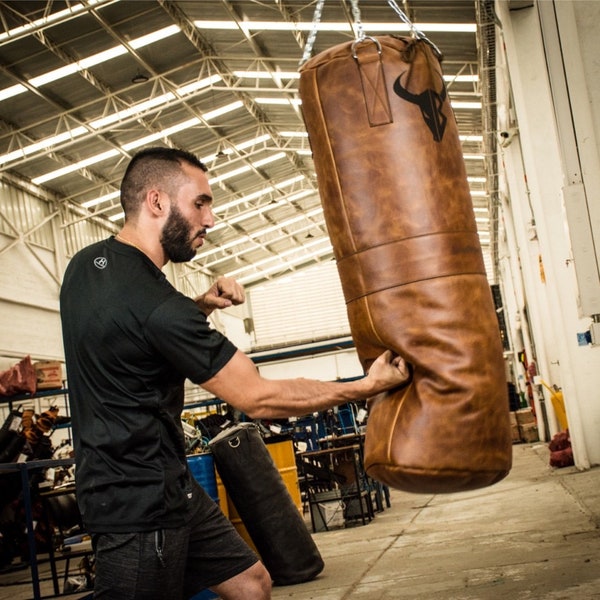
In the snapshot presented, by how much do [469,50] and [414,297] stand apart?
41.5 feet

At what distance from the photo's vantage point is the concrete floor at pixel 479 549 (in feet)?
13.4

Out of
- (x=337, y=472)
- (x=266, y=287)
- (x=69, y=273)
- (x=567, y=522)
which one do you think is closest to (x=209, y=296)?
(x=69, y=273)

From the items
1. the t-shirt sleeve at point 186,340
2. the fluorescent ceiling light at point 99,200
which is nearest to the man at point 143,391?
the t-shirt sleeve at point 186,340

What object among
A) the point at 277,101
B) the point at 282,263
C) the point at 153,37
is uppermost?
the point at 153,37

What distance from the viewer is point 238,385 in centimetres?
206

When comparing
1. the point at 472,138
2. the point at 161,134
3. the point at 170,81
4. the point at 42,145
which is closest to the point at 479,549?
the point at 170,81

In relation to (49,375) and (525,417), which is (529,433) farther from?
(49,375)

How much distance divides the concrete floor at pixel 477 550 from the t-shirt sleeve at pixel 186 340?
2.42 meters

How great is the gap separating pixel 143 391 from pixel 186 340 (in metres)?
0.21

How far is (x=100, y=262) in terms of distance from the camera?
2160 mm

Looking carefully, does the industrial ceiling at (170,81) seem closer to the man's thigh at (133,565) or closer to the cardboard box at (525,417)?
the cardboard box at (525,417)

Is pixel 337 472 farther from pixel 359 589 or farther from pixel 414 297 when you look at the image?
pixel 414 297

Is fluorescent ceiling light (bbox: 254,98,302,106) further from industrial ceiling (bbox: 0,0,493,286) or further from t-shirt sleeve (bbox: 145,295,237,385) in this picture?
t-shirt sleeve (bbox: 145,295,237,385)

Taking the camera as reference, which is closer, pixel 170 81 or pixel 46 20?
pixel 46 20
